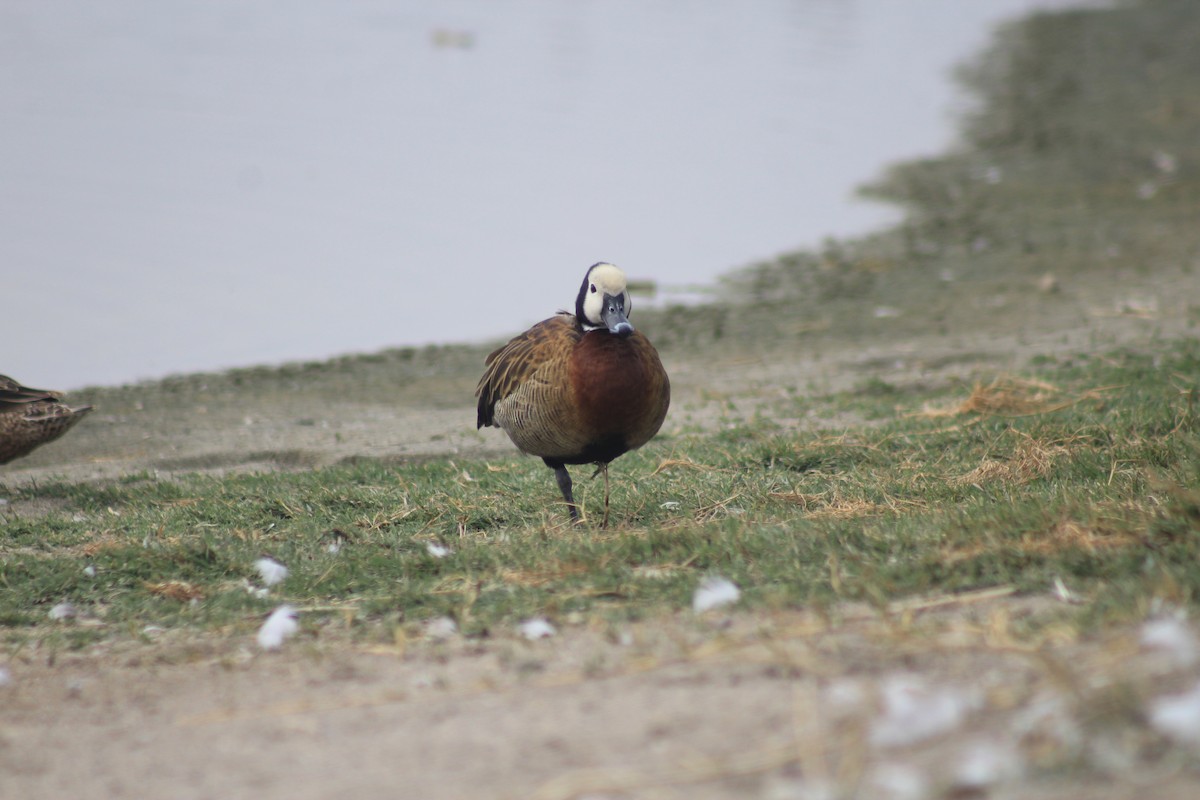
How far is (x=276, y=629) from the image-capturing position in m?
4.46

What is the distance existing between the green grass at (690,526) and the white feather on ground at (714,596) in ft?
0.20

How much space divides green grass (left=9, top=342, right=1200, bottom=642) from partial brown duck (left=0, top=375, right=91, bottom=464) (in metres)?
0.38

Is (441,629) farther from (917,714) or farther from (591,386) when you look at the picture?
(917,714)

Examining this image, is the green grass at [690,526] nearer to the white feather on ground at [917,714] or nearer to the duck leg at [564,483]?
the duck leg at [564,483]

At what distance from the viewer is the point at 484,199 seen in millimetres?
16094

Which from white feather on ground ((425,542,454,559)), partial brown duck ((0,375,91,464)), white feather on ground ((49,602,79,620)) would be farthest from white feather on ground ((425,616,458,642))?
partial brown duck ((0,375,91,464))

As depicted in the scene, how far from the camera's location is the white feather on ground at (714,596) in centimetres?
433

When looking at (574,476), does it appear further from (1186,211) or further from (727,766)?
(1186,211)

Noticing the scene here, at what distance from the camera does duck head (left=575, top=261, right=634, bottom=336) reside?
566 centimetres

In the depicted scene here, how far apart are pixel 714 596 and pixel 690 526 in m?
1.10

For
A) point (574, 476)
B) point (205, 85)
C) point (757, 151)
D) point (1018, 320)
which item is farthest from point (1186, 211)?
point (205, 85)

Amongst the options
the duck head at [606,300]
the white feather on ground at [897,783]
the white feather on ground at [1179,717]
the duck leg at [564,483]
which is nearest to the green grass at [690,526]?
the duck leg at [564,483]

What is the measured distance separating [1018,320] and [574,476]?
199 inches

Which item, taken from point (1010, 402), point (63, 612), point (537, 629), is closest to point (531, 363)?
point (537, 629)
